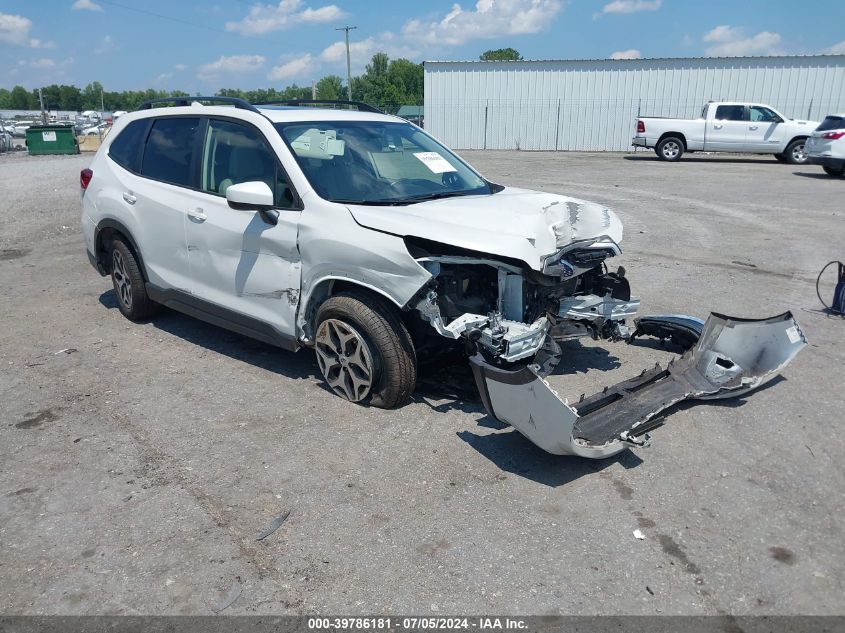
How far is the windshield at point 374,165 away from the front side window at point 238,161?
196mm

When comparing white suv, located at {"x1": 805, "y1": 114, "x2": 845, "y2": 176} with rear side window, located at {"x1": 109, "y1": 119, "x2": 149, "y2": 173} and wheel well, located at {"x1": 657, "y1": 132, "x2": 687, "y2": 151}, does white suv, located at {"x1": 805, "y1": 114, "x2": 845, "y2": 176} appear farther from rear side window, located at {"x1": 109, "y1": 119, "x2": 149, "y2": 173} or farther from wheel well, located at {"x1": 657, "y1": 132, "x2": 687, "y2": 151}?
rear side window, located at {"x1": 109, "y1": 119, "x2": 149, "y2": 173}

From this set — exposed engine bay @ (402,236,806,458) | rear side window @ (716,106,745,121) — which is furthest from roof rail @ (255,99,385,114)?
rear side window @ (716,106,745,121)

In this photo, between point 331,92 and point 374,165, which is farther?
point 331,92

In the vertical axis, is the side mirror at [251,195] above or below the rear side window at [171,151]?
below

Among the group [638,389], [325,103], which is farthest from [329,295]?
[325,103]

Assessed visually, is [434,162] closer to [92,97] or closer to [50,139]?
[50,139]

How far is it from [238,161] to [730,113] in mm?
21874

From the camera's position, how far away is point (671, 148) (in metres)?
23.7

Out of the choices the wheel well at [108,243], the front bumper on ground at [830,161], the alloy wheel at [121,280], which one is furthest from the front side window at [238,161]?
the front bumper on ground at [830,161]

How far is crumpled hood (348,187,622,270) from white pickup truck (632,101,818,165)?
2078 cm

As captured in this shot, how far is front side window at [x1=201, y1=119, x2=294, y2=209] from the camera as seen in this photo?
4.71 m

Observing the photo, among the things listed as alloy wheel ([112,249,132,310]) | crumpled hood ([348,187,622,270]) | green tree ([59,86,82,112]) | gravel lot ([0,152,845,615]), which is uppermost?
green tree ([59,86,82,112])

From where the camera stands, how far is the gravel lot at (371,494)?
286 centimetres

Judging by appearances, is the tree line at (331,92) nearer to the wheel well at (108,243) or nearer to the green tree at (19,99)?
the green tree at (19,99)
